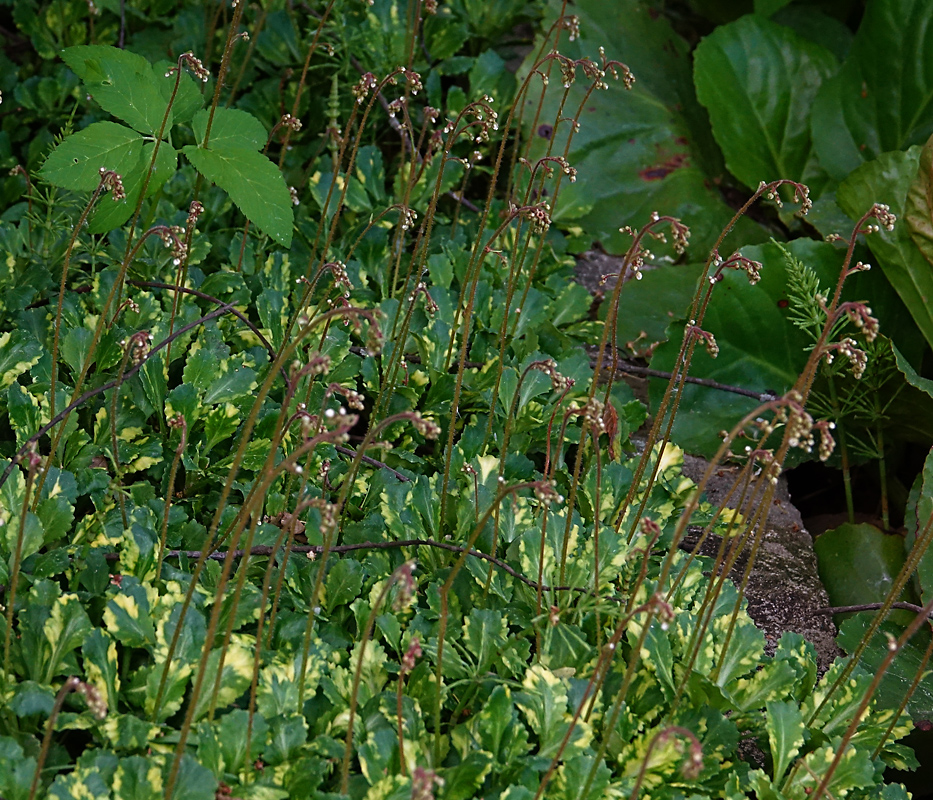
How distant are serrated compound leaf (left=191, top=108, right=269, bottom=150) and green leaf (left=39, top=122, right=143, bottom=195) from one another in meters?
0.16

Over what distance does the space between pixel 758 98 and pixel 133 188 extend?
1999 mm

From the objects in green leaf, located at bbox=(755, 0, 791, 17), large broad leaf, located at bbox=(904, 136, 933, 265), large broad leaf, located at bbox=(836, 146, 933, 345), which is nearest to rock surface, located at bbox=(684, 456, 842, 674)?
Result: large broad leaf, located at bbox=(836, 146, 933, 345)

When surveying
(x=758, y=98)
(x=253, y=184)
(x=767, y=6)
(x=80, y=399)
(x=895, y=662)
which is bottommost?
(x=895, y=662)

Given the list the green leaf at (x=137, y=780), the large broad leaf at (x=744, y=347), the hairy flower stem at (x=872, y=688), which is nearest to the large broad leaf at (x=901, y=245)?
the large broad leaf at (x=744, y=347)

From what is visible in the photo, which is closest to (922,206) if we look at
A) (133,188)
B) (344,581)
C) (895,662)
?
(895,662)

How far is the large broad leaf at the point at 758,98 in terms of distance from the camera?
9.24 feet

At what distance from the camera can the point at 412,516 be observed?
1.63 metres

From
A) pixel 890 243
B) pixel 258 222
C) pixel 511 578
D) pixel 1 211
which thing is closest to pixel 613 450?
pixel 511 578

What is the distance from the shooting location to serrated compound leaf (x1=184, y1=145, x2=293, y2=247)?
1.69 metres

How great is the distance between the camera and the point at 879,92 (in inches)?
107

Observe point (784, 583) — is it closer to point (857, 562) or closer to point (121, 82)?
point (857, 562)

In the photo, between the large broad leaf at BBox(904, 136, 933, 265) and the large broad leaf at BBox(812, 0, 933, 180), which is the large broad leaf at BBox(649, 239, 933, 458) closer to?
the large broad leaf at BBox(904, 136, 933, 265)

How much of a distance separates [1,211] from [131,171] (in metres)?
0.79

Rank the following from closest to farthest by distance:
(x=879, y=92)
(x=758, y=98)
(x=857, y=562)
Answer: (x=857, y=562) < (x=879, y=92) < (x=758, y=98)
